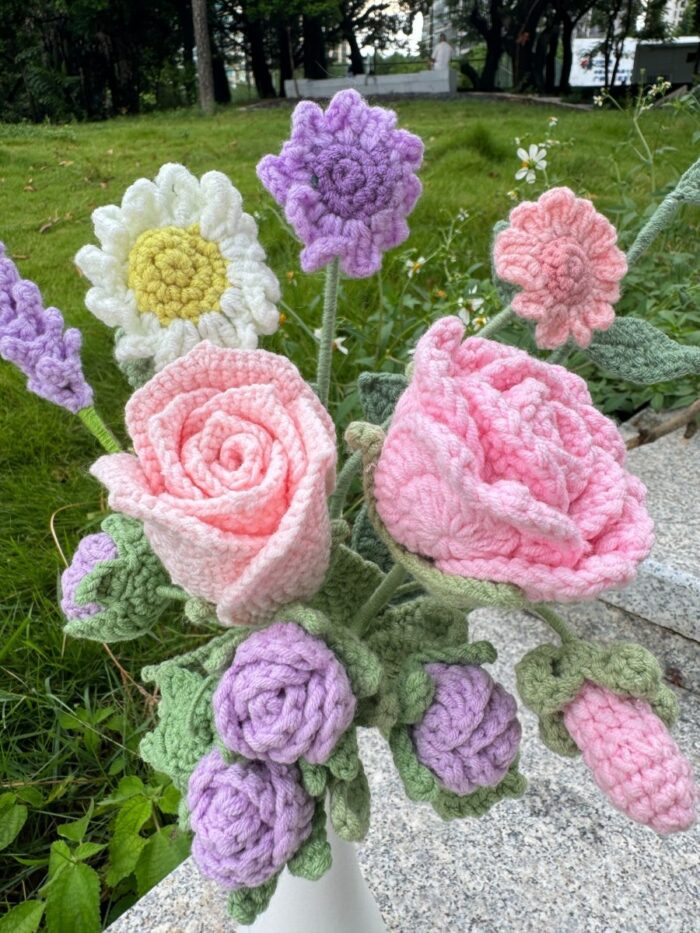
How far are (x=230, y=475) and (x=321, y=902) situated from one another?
1.16ft

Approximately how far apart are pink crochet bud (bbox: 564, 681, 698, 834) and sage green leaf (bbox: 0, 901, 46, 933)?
710 mm

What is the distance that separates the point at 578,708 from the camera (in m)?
0.33

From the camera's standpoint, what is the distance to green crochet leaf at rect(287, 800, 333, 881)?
0.34 meters

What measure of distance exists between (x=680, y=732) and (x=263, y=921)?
68 cm

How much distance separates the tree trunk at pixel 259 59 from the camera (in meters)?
8.37

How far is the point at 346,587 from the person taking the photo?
1.36 feet

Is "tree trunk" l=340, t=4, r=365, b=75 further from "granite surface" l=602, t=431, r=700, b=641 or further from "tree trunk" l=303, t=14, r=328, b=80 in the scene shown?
"granite surface" l=602, t=431, r=700, b=641

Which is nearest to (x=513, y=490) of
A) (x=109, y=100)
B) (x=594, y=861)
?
(x=594, y=861)

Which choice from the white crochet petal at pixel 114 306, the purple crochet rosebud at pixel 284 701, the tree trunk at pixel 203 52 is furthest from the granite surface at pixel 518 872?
the tree trunk at pixel 203 52

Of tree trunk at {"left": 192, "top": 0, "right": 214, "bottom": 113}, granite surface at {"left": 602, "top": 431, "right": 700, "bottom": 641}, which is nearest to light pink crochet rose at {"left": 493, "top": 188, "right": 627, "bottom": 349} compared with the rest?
granite surface at {"left": 602, "top": 431, "right": 700, "bottom": 641}

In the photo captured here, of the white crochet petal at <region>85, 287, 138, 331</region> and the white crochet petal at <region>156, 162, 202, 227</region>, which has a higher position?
the white crochet petal at <region>156, 162, 202, 227</region>

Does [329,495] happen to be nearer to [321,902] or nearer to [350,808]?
[350,808]

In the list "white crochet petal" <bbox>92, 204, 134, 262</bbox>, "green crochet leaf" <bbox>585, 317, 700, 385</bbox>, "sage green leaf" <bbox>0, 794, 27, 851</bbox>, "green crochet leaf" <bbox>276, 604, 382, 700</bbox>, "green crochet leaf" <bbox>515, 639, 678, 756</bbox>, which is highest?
"white crochet petal" <bbox>92, 204, 134, 262</bbox>

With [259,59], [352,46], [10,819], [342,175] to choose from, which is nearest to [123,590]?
[342,175]
